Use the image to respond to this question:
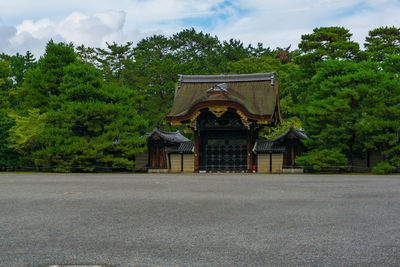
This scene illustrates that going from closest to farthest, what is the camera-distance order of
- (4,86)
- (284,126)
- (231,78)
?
(231,78)
(284,126)
(4,86)

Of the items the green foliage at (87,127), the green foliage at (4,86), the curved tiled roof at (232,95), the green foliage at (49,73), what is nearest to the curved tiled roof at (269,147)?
the curved tiled roof at (232,95)

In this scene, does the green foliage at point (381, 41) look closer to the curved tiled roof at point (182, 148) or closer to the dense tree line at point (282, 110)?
the dense tree line at point (282, 110)

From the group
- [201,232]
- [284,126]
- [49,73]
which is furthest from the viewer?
[284,126]

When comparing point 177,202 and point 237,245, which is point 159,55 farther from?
point 237,245

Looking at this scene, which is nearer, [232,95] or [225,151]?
[232,95]

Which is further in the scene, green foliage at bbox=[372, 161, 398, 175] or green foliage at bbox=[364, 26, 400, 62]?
green foliage at bbox=[364, 26, 400, 62]

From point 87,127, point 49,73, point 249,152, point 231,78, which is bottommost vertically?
point 249,152

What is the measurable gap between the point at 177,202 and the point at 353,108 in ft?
61.4

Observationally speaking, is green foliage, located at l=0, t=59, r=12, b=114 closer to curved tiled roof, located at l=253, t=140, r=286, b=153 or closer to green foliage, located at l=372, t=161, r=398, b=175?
curved tiled roof, located at l=253, t=140, r=286, b=153

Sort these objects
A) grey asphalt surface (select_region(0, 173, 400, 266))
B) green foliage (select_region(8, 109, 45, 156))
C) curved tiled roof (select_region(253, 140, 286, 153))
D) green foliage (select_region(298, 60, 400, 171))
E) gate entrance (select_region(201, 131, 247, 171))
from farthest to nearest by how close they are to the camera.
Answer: gate entrance (select_region(201, 131, 247, 171))
green foliage (select_region(8, 109, 45, 156))
curved tiled roof (select_region(253, 140, 286, 153))
green foliage (select_region(298, 60, 400, 171))
grey asphalt surface (select_region(0, 173, 400, 266))

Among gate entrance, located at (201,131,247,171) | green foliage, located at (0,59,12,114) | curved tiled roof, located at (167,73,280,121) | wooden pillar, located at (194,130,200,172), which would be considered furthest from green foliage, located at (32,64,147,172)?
green foliage, located at (0,59,12,114)

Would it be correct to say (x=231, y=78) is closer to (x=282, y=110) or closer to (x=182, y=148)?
(x=182, y=148)

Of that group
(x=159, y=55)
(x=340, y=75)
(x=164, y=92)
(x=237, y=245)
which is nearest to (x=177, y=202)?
(x=237, y=245)

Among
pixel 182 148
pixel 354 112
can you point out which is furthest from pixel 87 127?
pixel 354 112
